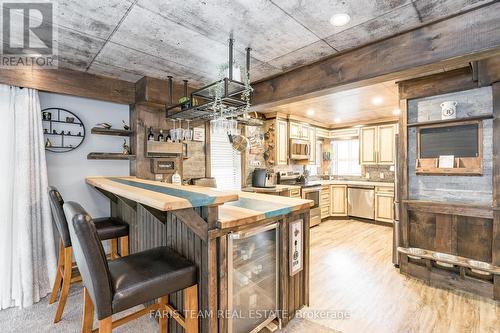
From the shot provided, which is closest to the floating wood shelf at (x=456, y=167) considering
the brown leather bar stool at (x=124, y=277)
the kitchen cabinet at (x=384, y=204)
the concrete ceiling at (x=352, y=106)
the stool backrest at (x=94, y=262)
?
the concrete ceiling at (x=352, y=106)

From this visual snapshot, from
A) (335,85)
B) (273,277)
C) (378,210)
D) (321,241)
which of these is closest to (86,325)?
(273,277)

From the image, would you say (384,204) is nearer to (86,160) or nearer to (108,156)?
(108,156)

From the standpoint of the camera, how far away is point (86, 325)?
1.72m

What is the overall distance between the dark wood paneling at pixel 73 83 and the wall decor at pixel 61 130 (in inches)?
12.8

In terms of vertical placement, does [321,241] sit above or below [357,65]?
below

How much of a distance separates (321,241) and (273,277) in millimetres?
2539

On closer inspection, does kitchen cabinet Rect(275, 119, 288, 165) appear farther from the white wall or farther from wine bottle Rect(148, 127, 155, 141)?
the white wall

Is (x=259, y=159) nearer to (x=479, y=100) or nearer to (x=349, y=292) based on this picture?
(x=349, y=292)

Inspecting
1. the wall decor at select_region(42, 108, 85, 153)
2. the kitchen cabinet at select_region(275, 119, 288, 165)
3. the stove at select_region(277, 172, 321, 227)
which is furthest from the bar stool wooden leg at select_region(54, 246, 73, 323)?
the stove at select_region(277, 172, 321, 227)

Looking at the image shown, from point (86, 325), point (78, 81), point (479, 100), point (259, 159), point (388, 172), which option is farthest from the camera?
point (388, 172)

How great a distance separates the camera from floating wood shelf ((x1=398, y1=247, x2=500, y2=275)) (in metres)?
2.49

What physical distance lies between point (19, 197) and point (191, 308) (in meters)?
2.27

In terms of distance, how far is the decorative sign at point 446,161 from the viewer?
2.80 m

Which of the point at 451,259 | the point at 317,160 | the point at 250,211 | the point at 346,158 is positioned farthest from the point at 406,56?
the point at 346,158
